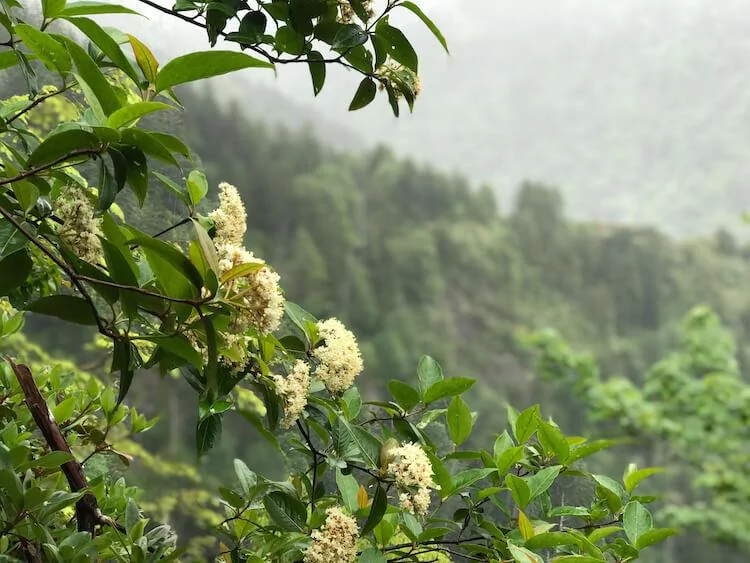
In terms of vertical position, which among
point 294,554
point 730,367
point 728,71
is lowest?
point 730,367

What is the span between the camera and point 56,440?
40cm

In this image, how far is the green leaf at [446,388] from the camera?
0.46 metres

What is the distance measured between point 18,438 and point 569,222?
7.00 metres

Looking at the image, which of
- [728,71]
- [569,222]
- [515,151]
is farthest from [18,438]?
[728,71]

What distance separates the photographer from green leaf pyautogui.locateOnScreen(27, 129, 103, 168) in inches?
11.3

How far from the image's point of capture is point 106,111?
0.99 ft

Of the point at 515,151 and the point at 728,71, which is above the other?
the point at 728,71

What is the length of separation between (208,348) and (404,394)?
0.19m

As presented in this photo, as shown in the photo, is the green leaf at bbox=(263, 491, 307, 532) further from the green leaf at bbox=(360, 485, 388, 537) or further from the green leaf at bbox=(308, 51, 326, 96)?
the green leaf at bbox=(308, 51, 326, 96)

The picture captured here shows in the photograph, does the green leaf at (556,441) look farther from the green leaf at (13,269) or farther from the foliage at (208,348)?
the green leaf at (13,269)

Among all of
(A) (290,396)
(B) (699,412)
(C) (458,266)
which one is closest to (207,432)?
(A) (290,396)

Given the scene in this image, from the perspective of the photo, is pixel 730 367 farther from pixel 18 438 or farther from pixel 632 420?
pixel 18 438

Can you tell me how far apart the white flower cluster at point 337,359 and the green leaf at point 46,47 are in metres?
0.21

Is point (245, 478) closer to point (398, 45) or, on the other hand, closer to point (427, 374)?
point (427, 374)
